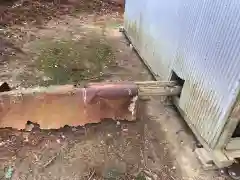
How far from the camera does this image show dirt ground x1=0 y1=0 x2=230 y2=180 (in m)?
2.63

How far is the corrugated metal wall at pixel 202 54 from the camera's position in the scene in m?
2.34

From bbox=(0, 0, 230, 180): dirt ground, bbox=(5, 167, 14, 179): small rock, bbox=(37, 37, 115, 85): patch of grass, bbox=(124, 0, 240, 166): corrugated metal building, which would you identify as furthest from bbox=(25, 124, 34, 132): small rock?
Answer: bbox=(124, 0, 240, 166): corrugated metal building

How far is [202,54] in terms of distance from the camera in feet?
8.95

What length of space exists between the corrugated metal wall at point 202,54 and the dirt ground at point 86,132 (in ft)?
1.16

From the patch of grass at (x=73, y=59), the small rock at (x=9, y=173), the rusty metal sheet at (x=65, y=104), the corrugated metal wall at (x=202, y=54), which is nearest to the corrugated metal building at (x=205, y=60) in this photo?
the corrugated metal wall at (x=202, y=54)

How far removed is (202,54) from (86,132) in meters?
1.45

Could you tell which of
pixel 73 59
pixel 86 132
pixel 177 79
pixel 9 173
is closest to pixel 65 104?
pixel 86 132

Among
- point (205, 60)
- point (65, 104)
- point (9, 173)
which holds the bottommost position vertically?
point (9, 173)

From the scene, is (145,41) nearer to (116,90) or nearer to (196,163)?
(116,90)

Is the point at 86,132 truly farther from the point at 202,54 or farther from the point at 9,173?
the point at 202,54

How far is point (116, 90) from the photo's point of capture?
2.89m

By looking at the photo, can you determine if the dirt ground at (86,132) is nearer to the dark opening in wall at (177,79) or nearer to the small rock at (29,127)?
the small rock at (29,127)

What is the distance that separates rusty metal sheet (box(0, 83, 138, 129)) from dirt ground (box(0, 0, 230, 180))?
0.18m

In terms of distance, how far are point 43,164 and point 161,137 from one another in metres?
1.26
